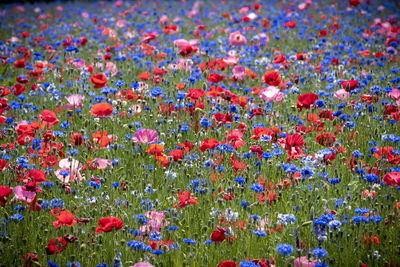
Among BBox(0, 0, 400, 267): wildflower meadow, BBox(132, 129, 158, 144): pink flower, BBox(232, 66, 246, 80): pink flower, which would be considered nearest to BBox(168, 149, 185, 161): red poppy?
BBox(0, 0, 400, 267): wildflower meadow

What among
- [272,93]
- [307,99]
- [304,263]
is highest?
[307,99]

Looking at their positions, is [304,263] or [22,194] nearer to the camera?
[304,263]

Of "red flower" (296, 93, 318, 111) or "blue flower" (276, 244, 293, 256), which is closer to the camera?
"blue flower" (276, 244, 293, 256)

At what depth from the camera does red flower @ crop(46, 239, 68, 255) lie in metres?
2.10

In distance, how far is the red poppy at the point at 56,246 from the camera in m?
2.10

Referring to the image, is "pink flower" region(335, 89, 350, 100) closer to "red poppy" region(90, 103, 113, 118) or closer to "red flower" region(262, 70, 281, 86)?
"red flower" region(262, 70, 281, 86)

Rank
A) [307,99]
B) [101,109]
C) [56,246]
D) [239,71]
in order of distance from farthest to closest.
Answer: [239,71] → [307,99] → [101,109] → [56,246]

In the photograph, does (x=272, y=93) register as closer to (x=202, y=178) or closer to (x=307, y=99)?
(x=307, y=99)

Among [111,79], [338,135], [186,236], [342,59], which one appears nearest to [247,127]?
[338,135]

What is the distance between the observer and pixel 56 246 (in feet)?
7.13

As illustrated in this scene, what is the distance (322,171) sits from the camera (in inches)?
116

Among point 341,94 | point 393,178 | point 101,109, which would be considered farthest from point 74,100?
point 393,178

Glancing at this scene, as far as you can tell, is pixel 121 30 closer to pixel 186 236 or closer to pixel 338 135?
pixel 338 135

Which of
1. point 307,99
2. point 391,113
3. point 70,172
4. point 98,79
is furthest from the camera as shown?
point 98,79
